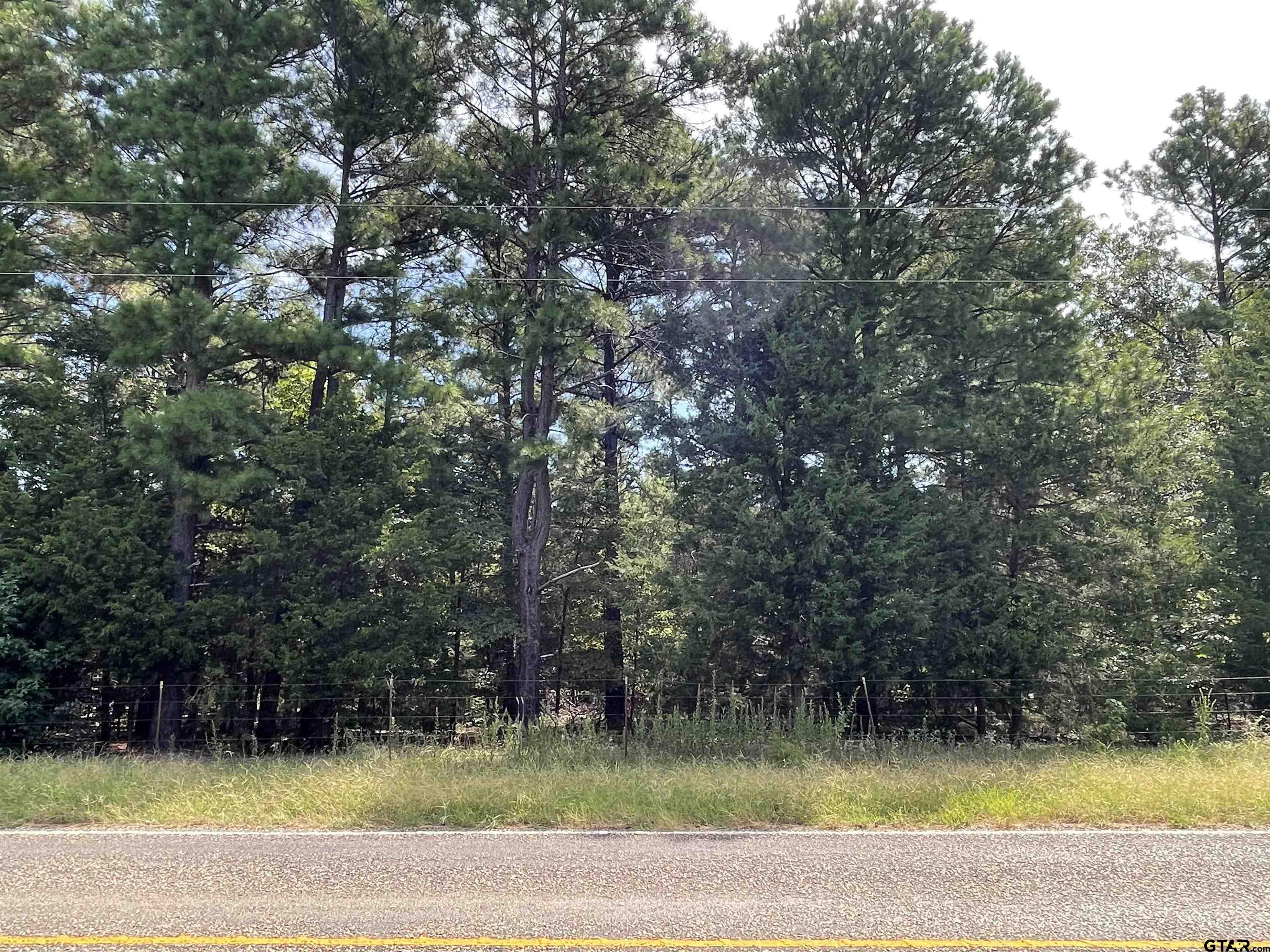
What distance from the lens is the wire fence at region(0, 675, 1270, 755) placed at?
38.1 feet

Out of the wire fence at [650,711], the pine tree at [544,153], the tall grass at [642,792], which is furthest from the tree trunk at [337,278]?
the tall grass at [642,792]

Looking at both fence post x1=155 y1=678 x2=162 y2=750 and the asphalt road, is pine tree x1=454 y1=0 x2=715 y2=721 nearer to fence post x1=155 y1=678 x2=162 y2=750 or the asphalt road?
fence post x1=155 y1=678 x2=162 y2=750

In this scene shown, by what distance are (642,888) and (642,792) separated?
7.19 ft

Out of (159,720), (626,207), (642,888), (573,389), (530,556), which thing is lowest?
(642,888)

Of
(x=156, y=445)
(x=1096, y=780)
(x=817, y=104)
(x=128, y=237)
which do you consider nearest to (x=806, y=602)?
(x=1096, y=780)

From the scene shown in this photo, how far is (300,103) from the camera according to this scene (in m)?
14.6

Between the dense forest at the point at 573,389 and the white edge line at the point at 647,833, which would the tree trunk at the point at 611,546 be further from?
the white edge line at the point at 647,833

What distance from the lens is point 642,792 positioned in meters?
6.64

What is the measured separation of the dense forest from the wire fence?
97 millimetres

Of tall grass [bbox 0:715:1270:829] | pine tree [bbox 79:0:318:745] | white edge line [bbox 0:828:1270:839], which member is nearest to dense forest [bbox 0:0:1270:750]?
pine tree [bbox 79:0:318:745]

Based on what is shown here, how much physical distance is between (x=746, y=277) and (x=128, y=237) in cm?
1129

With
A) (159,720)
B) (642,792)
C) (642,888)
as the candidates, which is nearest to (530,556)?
(159,720)

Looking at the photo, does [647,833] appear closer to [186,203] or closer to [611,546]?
[611,546]

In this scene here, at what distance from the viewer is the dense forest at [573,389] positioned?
1255 cm
